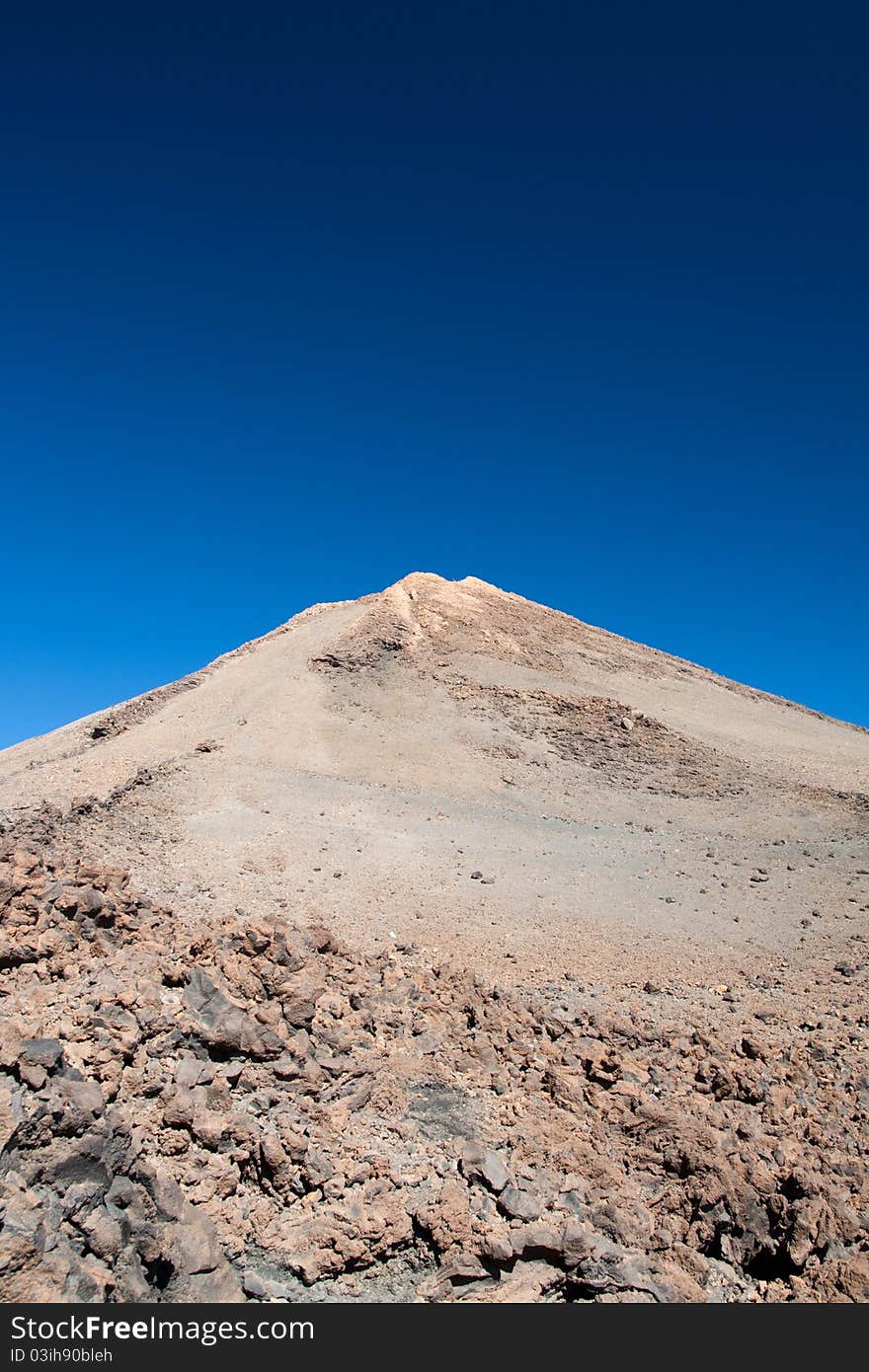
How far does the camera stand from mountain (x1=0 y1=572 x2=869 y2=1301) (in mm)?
4766

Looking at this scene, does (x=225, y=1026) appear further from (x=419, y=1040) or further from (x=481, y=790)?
(x=481, y=790)

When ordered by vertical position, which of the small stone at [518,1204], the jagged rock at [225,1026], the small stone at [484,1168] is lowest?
the small stone at [518,1204]

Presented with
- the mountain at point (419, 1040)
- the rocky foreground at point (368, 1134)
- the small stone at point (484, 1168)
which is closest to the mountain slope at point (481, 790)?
the mountain at point (419, 1040)

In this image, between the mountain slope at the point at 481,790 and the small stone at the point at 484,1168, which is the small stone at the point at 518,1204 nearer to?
the small stone at the point at 484,1168

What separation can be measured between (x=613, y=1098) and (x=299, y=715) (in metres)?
15.1

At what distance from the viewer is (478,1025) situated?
7676 mm

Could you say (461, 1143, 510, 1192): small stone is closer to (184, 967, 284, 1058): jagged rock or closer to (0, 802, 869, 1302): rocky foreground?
(0, 802, 869, 1302): rocky foreground

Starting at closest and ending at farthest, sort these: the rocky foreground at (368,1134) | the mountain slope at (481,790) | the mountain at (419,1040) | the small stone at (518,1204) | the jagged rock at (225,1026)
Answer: the rocky foreground at (368,1134) → the mountain at (419,1040) → the small stone at (518,1204) → the jagged rock at (225,1026) → the mountain slope at (481,790)

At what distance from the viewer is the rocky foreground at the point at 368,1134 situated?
4531 mm

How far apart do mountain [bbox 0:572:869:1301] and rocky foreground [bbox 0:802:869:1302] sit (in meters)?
0.02

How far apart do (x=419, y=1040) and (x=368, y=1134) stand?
54.2 inches

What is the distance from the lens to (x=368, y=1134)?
5.83 meters

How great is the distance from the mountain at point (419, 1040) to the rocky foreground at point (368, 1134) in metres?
0.02
